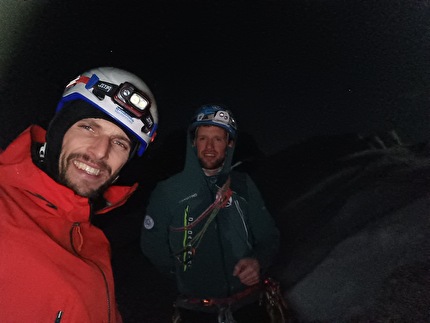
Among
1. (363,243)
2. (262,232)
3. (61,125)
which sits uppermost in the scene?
(61,125)

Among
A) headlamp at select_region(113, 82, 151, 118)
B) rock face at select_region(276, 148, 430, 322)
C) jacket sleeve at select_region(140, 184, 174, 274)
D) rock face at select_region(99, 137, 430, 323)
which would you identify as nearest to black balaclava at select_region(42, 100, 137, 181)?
headlamp at select_region(113, 82, 151, 118)

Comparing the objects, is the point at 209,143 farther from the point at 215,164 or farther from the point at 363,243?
the point at 363,243

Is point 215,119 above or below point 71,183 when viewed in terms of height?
above

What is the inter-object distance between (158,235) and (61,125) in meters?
1.05

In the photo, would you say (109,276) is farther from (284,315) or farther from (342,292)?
(342,292)

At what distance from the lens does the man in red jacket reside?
47.6 inches

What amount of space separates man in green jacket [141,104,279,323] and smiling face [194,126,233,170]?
1cm

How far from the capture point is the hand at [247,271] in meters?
2.06

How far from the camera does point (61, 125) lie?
1.71 m

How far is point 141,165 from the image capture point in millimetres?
3832

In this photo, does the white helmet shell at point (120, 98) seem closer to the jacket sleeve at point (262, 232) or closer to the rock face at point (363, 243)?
the jacket sleeve at point (262, 232)

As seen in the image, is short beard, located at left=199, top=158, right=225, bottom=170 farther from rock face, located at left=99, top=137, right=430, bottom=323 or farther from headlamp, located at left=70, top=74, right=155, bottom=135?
rock face, located at left=99, top=137, right=430, bottom=323

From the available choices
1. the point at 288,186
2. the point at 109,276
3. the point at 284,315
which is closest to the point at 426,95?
the point at 288,186

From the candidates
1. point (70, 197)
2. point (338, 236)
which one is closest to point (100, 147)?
point (70, 197)
